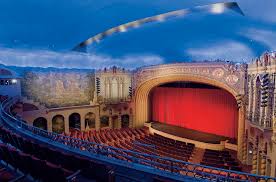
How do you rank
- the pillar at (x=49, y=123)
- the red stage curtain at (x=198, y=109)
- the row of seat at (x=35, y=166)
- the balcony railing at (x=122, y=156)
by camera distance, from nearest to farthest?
the row of seat at (x=35, y=166) < the balcony railing at (x=122, y=156) < the red stage curtain at (x=198, y=109) < the pillar at (x=49, y=123)

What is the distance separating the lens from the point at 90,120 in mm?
19688

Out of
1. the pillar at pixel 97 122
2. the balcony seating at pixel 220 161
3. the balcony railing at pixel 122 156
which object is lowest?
the balcony seating at pixel 220 161

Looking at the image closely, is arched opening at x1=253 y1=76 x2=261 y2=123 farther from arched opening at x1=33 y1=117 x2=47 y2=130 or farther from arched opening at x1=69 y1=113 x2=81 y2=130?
arched opening at x1=33 y1=117 x2=47 y2=130

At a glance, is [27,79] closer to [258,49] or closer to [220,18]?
[220,18]

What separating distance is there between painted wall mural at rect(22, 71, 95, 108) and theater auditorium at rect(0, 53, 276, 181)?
0.09 meters

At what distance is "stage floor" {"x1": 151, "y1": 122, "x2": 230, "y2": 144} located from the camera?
15.2m

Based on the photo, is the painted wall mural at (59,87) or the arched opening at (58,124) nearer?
the painted wall mural at (59,87)

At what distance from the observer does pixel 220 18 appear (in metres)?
9.52

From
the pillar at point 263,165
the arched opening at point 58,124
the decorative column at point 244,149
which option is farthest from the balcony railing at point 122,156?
the arched opening at point 58,124

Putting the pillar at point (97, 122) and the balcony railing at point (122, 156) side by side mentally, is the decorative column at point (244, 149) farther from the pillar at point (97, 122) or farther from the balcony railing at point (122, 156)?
the pillar at point (97, 122)

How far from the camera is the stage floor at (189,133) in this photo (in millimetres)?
15188

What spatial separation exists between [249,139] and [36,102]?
16.9 metres

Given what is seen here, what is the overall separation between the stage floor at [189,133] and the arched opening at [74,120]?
7.79 m

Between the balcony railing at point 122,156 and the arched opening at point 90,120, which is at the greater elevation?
the balcony railing at point 122,156
